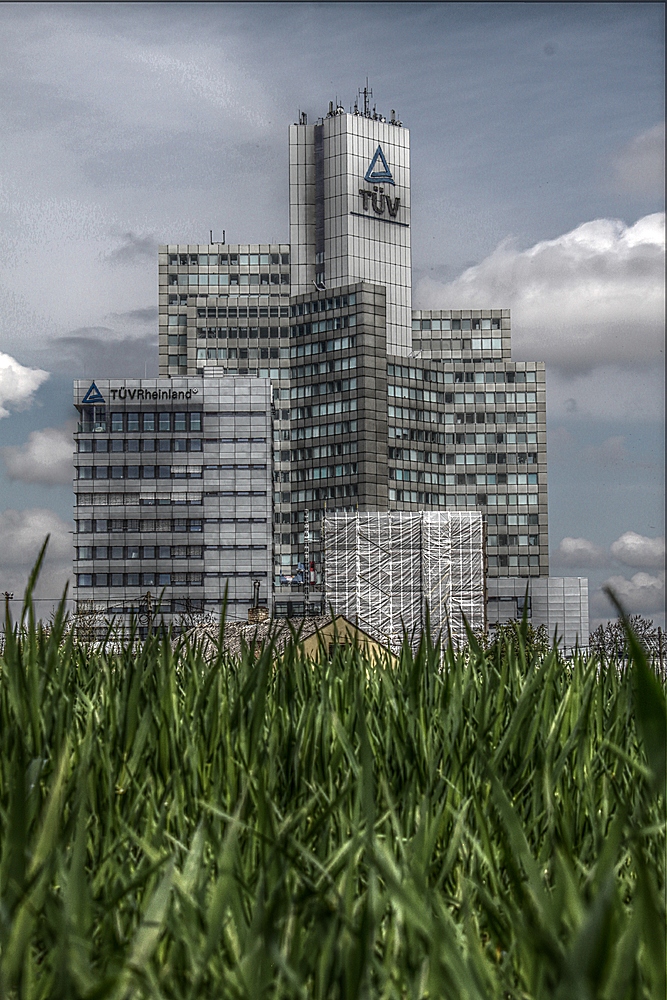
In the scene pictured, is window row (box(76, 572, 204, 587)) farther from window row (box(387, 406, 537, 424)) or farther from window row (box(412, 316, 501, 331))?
window row (box(412, 316, 501, 331))

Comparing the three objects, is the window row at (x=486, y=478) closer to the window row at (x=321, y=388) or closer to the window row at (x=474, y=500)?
the window row at (x=474, y=500)

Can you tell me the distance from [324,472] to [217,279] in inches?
1316

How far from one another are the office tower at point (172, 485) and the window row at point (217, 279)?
22.6 meters

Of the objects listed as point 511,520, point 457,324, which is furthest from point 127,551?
point 457,324

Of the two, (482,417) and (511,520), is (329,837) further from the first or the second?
(482,417)

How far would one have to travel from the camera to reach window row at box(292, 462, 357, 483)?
138m

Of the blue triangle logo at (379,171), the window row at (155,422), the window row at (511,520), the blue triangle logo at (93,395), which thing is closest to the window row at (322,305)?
the blue triangle logo at (379,171)

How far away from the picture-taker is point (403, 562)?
11056cm

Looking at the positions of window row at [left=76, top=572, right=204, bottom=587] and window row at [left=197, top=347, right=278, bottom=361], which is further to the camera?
window row at [left=197, top=347, right=278, bottom=361]

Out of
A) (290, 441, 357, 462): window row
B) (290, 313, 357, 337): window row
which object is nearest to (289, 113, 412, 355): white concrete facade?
(290, 313, 357, 337): window row

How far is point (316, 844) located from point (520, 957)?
85cm

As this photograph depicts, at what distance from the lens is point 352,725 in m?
3.80

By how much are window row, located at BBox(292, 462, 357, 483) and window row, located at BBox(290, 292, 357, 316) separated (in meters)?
19.9

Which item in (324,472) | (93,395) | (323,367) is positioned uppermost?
(323,367)
